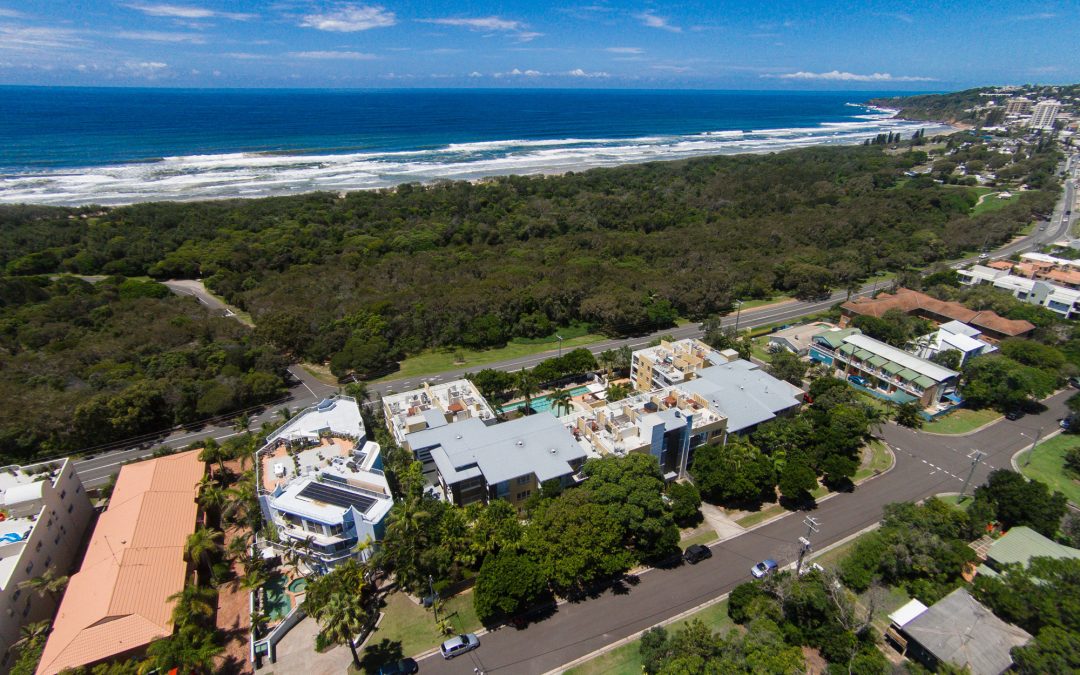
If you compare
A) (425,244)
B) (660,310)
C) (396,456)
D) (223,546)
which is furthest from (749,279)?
(223,546)

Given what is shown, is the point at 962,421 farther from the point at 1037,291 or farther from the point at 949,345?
the point at 1037,291

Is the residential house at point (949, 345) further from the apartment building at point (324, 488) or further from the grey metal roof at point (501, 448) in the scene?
the apartment building at point (324, 488)

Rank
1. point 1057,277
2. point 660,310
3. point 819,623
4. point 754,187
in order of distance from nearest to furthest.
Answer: point 819,623
point 660,310
point 1057,277
point 754,187

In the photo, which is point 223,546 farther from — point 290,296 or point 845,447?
point 845,447

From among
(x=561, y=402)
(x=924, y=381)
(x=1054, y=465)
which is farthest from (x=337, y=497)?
(x=1054, y=465)

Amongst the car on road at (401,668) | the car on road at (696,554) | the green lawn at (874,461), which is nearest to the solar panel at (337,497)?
the car on road at (401,668)

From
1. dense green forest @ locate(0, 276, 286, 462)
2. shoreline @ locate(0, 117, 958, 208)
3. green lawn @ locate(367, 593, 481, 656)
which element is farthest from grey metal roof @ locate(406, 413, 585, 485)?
shoreline @ locate(0, 117, 958, 208)
